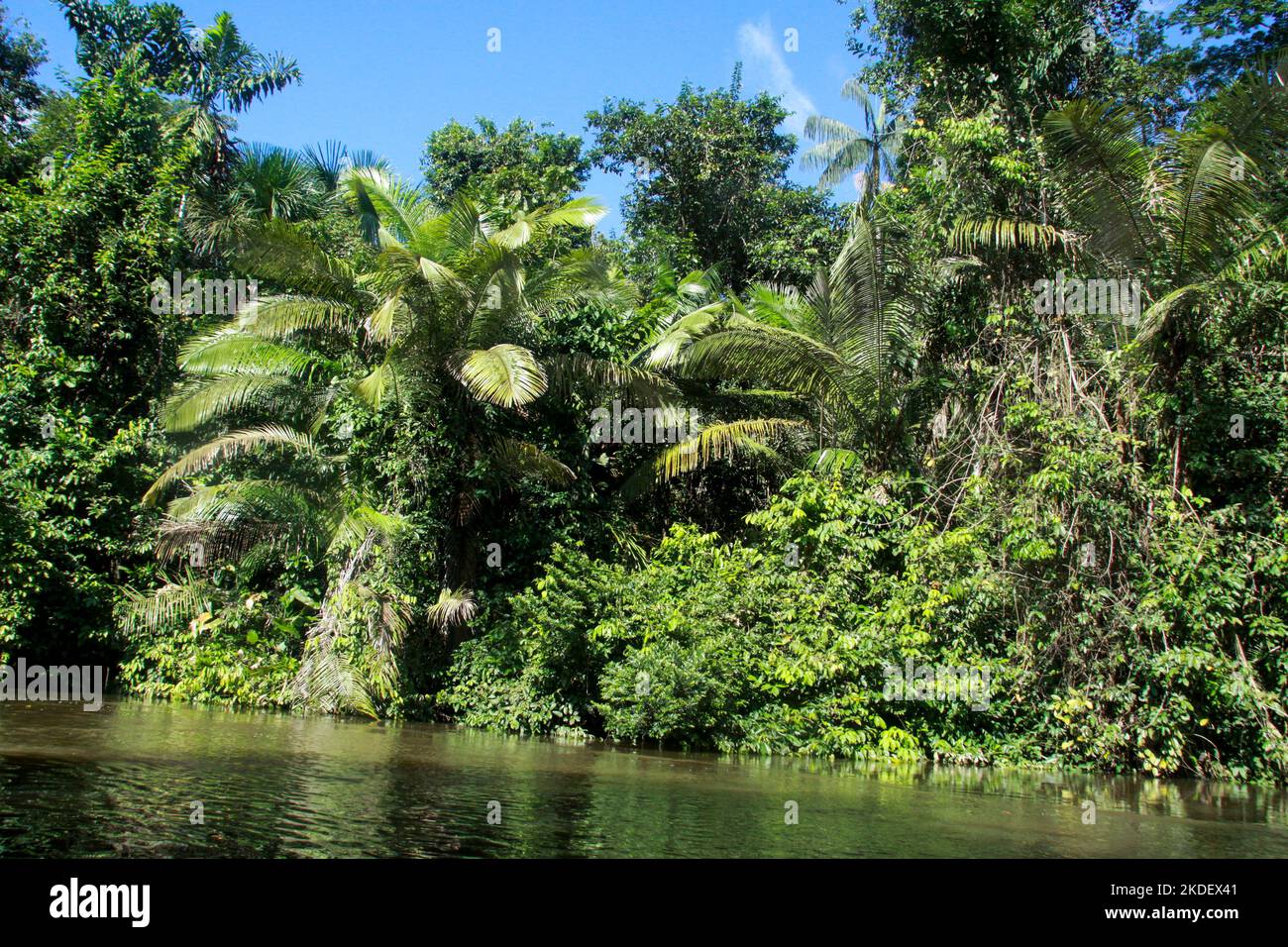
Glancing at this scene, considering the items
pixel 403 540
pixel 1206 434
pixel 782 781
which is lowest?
pixel 782 781

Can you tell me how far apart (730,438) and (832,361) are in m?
1.90

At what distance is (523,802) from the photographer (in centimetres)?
658

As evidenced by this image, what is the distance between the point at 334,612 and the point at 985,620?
858 centimetres

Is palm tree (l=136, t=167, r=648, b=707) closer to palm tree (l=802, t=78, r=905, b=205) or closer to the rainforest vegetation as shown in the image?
the rainforest vegetation

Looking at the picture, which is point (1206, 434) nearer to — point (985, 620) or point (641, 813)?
point (985, 620)

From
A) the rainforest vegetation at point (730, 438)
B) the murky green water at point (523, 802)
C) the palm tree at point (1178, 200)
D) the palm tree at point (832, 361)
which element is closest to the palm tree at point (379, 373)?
the rainforest vegetation at point (730, 438)

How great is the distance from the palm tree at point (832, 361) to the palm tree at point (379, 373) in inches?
58.6

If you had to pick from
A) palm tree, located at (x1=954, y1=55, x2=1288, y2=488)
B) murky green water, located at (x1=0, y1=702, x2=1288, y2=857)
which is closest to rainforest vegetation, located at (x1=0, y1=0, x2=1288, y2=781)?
palm tree, located at (x1=954, y1=55, x2=1288, y2=488)

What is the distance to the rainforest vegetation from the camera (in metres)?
11.5

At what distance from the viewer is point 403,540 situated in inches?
542

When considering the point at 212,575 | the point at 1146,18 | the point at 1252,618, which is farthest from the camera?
the point at 1146,18

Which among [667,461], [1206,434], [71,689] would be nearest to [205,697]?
[71,689]

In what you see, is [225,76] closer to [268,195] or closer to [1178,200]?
[268,195]
